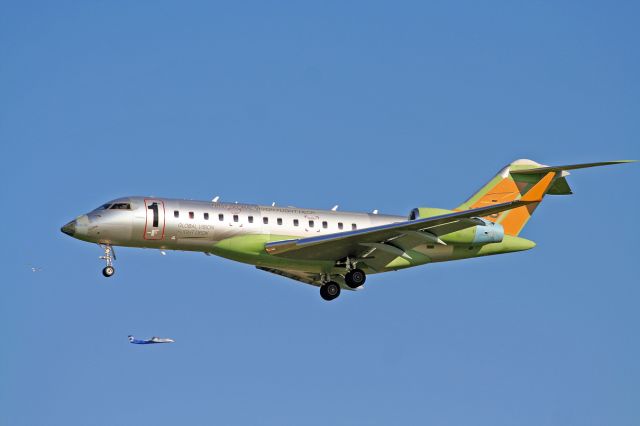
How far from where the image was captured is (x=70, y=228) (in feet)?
110

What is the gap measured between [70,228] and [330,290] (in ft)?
26.4

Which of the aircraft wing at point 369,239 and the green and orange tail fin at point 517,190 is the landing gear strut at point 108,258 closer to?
the aircraft wing at point 369,239

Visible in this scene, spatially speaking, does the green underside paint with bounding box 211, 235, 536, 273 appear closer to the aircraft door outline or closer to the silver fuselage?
the silver fuselage

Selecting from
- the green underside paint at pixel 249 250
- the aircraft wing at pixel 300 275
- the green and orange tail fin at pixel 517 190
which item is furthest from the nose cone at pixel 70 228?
the green and orange tail fin at pixel 517 190

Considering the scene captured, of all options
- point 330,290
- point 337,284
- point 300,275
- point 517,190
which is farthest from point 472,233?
point 300,275

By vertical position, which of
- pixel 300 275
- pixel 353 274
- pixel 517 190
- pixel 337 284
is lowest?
pixel 337 284

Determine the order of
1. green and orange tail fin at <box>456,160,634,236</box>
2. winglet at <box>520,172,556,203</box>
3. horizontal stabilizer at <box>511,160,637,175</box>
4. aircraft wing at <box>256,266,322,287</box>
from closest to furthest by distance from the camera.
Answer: horizontal stabilizer at <box>511,160,637,175</box> < winglet at <box>520,172,556,203</box> < green and orange tail fin at <box>456,160,634,236</box> < aircraft wing at <box>256,266,322,287</box>

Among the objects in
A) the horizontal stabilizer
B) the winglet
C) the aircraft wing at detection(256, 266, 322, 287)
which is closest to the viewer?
the horizontal stabilizer

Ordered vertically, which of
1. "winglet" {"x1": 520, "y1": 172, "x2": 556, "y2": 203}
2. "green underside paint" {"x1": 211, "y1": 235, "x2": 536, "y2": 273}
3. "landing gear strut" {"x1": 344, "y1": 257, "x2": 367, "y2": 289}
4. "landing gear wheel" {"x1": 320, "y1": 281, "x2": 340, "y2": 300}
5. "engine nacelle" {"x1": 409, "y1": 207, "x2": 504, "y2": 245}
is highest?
"winglet" {"x1": 520, "y1": 172, "x2": 556, "y2": 203}

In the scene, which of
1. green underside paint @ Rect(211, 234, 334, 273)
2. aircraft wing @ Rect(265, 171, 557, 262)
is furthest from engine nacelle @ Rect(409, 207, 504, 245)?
green underside paint @ Rect(211, 234, 334, 273)

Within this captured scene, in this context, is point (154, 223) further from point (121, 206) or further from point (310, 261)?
point (310, 261)

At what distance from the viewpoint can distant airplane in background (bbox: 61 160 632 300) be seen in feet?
109

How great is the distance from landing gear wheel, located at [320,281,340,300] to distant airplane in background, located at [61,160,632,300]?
31 mm

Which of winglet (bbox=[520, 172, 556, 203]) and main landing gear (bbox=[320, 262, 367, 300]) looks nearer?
main landing gear (bbox=[320, 262, 367, 300])
